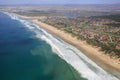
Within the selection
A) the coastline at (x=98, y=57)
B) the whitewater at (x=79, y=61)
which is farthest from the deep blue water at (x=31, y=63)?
the coastline at (x=98, y=57)

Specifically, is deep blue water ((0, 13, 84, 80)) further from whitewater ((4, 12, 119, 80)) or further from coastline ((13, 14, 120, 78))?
coastline ((13, 14, 120, 78))

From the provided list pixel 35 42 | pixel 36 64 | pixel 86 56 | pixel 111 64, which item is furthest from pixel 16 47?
pixel 111 64

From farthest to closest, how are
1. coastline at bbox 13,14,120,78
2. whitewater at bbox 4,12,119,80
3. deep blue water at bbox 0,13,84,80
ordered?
coastline at bbox 13,14,120,78 → deep blue water at bbox 0,13,84,80 → whitewater at bbox 4,12,119,80

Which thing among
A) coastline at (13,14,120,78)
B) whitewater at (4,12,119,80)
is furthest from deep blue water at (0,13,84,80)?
coastline at (13,14,120,78)

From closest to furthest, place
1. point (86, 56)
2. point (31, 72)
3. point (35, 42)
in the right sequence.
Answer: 1. point (31, 72)
2. point (86, 56)
3. point (35, 42)

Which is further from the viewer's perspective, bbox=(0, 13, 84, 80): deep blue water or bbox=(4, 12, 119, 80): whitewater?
bbox=(0, 13, 84, 80): deep blue water

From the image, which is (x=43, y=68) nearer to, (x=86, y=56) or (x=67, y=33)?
(x=86, y=56)

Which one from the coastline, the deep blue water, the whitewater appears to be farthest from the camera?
the coastline

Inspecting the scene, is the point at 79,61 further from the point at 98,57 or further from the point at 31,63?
the point at 31,63

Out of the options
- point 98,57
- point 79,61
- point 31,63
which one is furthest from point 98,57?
point 31,63
